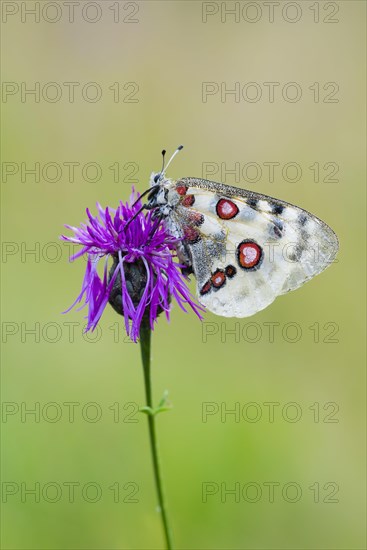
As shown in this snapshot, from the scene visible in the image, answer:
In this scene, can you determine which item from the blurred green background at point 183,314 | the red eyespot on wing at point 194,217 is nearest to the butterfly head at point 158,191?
the red eyespot on wing at point 194,217

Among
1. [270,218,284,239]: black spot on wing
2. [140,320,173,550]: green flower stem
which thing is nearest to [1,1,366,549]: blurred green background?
[140,320,173,550]: green flower stem

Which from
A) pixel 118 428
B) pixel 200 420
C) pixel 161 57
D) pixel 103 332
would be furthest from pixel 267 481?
pixel 161 57

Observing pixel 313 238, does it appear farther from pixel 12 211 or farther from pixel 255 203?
pixel 12 211

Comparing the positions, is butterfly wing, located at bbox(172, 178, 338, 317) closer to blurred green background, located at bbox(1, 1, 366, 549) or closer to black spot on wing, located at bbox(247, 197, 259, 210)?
black spot on wing, located at bbox(247, 197, 259, 210)

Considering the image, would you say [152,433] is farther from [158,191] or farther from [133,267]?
[158,191]

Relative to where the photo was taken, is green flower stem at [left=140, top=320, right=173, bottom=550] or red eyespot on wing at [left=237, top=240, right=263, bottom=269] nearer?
green flower stem at [left=140, top=320, right=173, bottom=550]

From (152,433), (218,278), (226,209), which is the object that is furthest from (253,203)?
→ (152,433)
